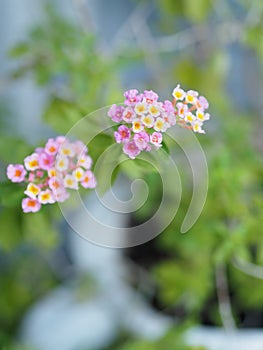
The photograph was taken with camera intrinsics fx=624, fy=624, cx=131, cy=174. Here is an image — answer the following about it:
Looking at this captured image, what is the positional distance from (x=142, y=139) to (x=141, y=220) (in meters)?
0.48

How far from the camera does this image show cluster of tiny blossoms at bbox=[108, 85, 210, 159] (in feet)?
1.22

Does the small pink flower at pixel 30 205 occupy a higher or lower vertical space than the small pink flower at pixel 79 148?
lower

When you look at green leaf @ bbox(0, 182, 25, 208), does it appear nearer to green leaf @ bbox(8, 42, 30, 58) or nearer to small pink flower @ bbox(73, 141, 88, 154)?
small pink flower @ bbox(73, 141, 88, 154)

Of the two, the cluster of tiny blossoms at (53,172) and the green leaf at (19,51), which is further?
the green leaf at (19,51)

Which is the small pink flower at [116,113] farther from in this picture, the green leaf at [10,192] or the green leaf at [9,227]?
the green leaf at [9,227]

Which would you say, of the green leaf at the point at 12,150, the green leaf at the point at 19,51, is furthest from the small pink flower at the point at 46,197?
the green leaf at the point at 19,51

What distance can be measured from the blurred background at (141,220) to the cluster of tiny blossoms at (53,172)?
4cm

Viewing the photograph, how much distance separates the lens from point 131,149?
1.26 feet

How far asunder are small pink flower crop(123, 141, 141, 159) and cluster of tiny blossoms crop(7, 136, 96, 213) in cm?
5

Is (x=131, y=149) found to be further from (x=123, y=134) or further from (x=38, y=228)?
(x=38, y=228)

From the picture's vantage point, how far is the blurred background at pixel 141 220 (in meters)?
0.60

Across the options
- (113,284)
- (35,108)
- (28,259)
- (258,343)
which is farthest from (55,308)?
(35,108)

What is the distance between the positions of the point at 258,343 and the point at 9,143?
0.32m

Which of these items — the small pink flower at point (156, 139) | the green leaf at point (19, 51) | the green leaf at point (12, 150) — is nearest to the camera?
the small pink flower at point (156, 139)
